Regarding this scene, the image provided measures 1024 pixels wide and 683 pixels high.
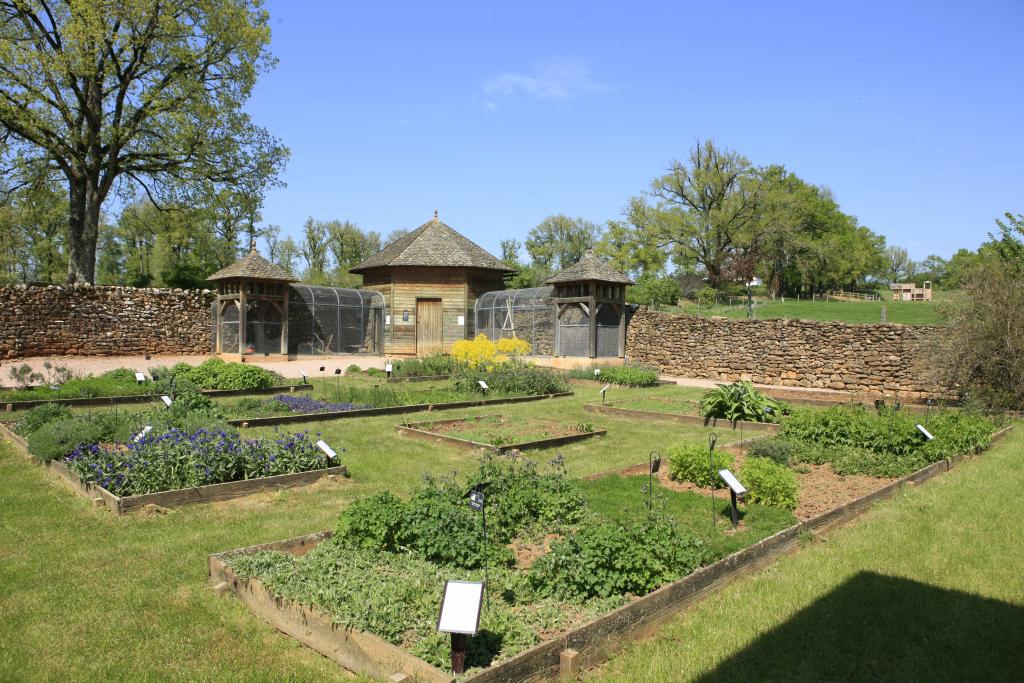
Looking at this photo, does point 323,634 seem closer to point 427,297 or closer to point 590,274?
point 590,274

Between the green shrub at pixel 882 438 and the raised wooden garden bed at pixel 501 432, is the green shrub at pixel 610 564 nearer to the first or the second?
the raised wooden garden bed at pixel 501 432

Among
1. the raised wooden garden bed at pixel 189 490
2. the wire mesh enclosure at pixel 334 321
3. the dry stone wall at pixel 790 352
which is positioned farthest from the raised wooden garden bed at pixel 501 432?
the wire mesh enclosure at pixel 334 321

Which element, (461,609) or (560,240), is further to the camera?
(560,240)

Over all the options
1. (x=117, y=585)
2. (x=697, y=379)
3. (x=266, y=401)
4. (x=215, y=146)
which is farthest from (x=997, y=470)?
(x=215, y=146)

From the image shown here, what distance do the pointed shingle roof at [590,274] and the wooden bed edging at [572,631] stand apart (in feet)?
60.4

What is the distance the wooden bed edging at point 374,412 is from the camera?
40.6ft

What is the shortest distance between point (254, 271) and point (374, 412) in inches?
560

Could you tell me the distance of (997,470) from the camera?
9422 mm

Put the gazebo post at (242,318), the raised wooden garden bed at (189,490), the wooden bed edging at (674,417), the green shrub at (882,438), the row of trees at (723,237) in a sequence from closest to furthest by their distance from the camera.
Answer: the raised wooden garden bed at (189,490), the green shrub at (882,438), the wooden bed edging at (674,417), the gazebo post at (242,318), the row of trees at (723,237)

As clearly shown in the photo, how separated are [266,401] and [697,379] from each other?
14.9m

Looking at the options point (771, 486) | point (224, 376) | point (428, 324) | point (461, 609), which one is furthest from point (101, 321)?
point (461, 609)

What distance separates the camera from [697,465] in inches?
334

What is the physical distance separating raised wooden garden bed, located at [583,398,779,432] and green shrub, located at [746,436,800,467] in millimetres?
2450

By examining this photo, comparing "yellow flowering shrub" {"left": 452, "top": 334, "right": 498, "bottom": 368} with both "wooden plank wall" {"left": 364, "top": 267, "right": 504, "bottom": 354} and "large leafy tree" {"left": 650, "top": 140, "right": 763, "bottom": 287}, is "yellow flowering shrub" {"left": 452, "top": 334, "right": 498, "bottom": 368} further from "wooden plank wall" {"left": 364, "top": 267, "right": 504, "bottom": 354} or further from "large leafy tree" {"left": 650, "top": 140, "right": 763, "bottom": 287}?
"large leafy tree" {"left": 650, "top": 140, "right": 763, "bottom": 287}
